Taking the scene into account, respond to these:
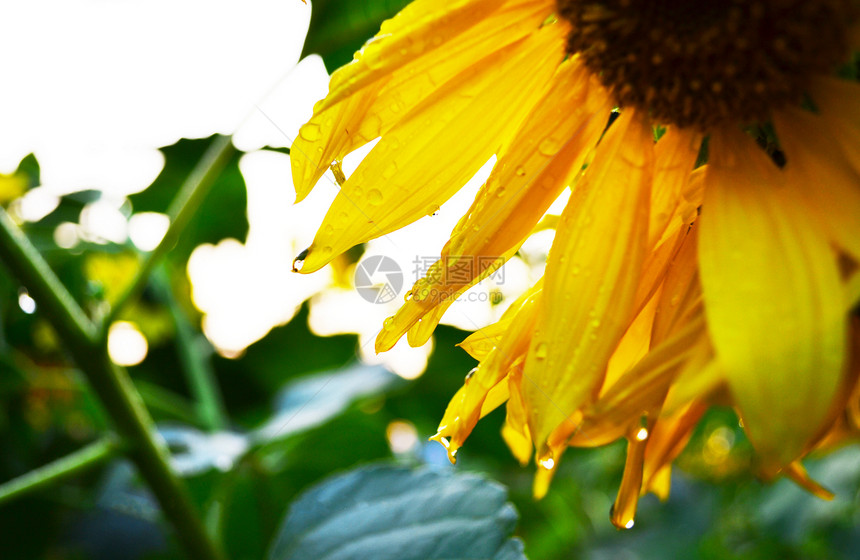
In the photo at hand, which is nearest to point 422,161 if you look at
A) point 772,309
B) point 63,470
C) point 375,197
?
point 375,197

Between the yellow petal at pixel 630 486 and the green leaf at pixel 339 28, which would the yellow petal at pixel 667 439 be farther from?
the green leaf at pixel 339 28

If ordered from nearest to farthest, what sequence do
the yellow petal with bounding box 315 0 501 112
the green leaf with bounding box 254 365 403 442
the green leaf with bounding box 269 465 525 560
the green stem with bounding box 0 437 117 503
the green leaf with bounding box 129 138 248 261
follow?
1. the yellow petal with bounding box 315 0 501 112
2. the green leaf with bounding box 269 465 525 560
3. the green stem with bounding box 0 437 117 503
4. the green leaf with bounding box 254 365 403 442
5. the green leaf with bounding box 129 138 248 261

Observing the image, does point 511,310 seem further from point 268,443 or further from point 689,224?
point 268,443

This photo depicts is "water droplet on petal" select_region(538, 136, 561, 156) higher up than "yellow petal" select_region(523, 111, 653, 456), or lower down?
higher up

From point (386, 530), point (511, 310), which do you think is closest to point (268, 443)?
point (386, 530)

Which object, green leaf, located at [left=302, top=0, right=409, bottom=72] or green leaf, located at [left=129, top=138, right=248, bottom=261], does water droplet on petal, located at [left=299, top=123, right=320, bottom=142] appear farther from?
green leaf, located at [left=129, top=138, right=248, bottom=261]

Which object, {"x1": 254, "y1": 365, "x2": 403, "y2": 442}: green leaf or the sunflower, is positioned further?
{"x1": 254, "y1": 365, "x2": 403, "y2": 442}: green leaf

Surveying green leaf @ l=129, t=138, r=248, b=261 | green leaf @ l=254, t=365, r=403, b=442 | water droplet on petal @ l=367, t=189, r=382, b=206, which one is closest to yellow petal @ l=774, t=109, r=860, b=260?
water droplet on petal @ l=367, t=189, r=382, b=206

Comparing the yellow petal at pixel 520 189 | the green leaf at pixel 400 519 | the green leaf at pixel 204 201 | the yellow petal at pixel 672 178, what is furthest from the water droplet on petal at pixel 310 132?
the green leaf at pixel 204 201
